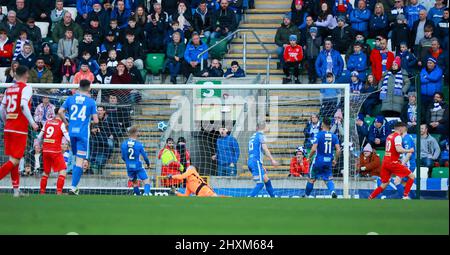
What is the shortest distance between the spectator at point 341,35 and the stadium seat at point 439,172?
3960 millimetres

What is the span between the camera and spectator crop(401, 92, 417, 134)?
22.2 meters

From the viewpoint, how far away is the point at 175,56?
24.2m

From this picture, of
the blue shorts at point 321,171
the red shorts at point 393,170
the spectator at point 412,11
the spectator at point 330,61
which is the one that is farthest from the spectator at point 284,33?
the red shorts at point 393,170

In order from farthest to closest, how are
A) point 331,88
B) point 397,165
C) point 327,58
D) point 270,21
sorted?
1. point 270,21
2. point 327,58
3. point 331,88
4. point 397,165

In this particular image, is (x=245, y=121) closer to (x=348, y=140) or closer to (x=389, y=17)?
(x=348, y=140)

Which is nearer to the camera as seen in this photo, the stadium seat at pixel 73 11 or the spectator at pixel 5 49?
the spectator at pixel 5 49

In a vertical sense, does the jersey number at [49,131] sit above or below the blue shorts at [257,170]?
above

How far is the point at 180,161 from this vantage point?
2123 cm

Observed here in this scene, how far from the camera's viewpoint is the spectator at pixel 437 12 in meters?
24.0

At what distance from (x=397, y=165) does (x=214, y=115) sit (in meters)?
4.11

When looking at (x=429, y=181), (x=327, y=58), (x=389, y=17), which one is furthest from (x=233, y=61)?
(x=429, y=181)

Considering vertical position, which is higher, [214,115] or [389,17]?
[389,17]

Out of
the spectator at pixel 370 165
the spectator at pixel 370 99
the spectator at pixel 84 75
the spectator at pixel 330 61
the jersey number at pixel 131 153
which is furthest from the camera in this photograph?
the spectator at pixel 330 61

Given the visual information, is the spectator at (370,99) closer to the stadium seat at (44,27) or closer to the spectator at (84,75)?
the spectator at (84,75)
